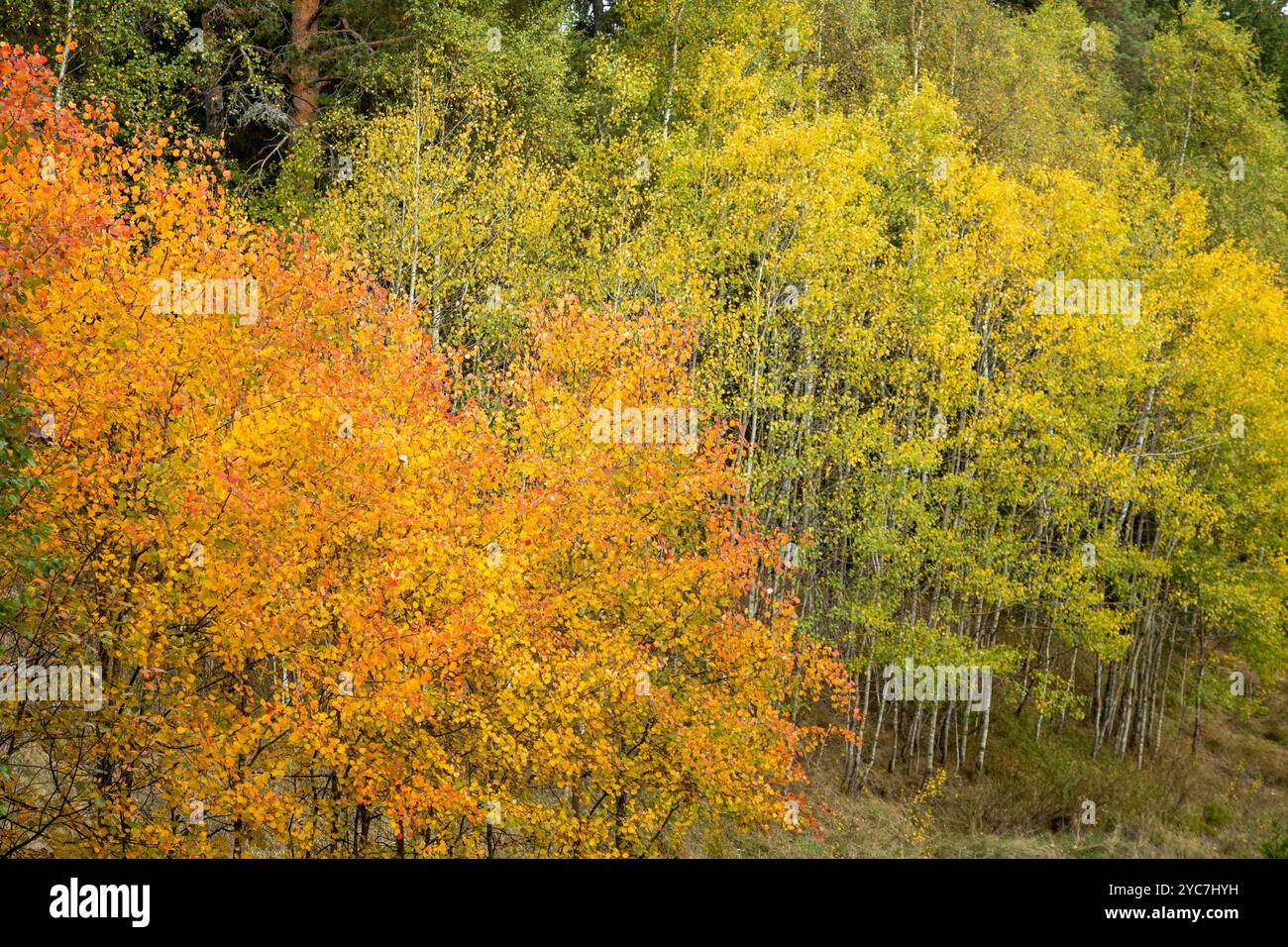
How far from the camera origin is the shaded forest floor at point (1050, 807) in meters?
28.9

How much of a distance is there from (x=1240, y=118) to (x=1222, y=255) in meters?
20.4

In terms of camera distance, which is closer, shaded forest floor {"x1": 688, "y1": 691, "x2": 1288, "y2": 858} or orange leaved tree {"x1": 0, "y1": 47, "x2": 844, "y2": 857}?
orange leaved tree {"x1": 0, "y1": 47, "x2": 844, "y2": 857}

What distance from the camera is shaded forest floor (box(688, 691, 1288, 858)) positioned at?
28891 millimetres

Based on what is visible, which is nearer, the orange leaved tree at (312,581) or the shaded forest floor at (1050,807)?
the orange leaved tree at (312,581)

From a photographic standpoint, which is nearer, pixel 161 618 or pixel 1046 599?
pixel 161 618

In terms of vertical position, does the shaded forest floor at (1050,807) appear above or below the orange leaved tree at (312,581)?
below

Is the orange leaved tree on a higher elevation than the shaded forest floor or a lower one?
higher

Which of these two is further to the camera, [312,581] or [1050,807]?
[1050,807]

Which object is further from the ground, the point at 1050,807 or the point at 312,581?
the point at 312,581

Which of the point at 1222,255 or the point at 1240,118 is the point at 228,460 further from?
the point at 1240,118

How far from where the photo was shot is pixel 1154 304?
3753cm

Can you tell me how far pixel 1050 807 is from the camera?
33.2 m
